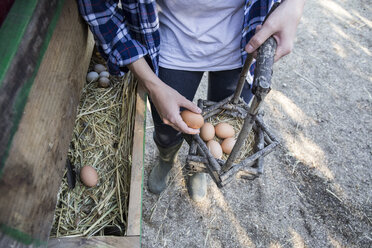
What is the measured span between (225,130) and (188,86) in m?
0.30

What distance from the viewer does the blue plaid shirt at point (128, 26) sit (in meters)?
1.03

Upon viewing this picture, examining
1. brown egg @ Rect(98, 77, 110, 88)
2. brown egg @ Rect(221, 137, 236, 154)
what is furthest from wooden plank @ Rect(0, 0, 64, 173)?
brown egg @ Rect(221, 137, 236, 154)

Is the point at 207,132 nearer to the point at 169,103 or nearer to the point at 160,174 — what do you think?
the point at 169,103

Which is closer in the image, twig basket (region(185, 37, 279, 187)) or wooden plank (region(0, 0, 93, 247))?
wooden plank (region(0, 0, 93, 247))

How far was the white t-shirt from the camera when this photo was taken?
115 centimetres

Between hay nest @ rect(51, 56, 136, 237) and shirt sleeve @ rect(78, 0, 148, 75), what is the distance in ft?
1.37

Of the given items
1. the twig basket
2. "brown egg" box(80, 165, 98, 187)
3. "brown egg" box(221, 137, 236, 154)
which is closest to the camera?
the twig basket

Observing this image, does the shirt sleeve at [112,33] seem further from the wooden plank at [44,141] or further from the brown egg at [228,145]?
the brown egg at [228,145]

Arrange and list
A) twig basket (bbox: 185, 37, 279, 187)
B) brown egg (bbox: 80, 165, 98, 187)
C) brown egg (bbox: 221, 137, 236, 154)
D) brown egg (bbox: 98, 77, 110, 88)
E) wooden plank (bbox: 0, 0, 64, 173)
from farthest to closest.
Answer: brown egg (bbox: 98, 77, 110, 88) < brown egg (bbox: 221, 137, 236, 154) < brown egg (bbox: 80, 165, 98, 187) < twig basket (bbox: 185, 37, 279, 187) < wooden plank (bbox: 0, 0, 64, 173)

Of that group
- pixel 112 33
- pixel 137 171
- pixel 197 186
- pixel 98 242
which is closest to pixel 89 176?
pixel 137 171

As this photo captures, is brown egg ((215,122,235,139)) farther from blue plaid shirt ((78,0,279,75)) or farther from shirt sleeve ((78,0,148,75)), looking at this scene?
shirt sleeve ((78,0,148,75))

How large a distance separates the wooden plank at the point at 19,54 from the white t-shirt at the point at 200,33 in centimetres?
48

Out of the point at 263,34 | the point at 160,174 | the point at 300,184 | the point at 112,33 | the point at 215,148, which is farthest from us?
the point at 300,184

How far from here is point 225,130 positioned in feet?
4.92
